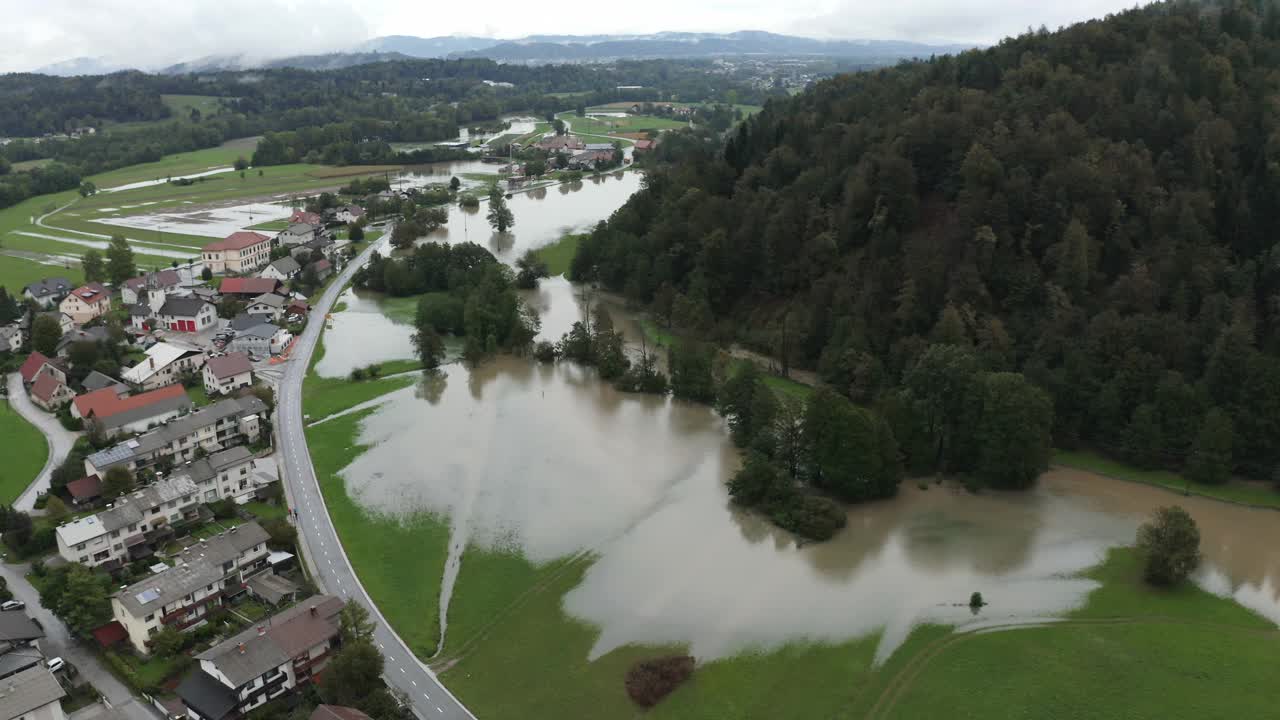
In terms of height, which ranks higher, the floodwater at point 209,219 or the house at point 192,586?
the floodwater at point 209,219

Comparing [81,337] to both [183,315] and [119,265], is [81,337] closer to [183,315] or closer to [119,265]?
[183,315]

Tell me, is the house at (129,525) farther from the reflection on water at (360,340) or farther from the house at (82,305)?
the house at (82,305)

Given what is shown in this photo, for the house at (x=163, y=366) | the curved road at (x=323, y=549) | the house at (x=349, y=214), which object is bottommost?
the curved road at (x=323, y=549)

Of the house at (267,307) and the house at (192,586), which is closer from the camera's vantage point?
the house at (192,586)

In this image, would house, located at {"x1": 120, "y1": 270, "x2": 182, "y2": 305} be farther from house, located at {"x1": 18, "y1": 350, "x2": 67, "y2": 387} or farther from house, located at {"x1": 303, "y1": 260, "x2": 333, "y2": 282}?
house, located at {"x1": 18, "y1": 350, "x2": 67, "y2": 387}

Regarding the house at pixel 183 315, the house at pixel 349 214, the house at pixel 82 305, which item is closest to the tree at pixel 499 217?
the house at pixel 349 214
